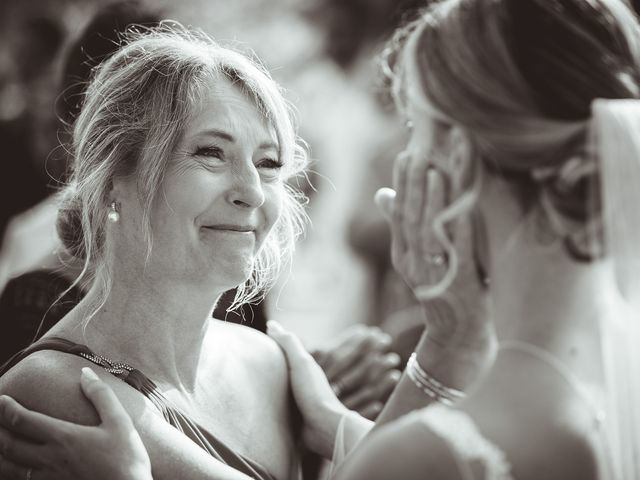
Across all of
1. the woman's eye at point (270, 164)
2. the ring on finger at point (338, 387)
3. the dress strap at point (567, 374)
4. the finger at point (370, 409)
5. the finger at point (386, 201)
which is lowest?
the finger at point (370, 409)

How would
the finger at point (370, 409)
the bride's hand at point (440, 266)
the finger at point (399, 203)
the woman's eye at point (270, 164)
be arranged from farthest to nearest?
the finger at point (370, 409)
the woman's eye at point (270, 164)
the finger at point (399, 203)
the bride's hand at point (440, 266)

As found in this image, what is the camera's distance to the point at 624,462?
152 centimetres

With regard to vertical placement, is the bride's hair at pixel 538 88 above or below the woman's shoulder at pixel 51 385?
above

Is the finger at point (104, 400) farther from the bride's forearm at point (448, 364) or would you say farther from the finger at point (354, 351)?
the finger at point (354, 351)

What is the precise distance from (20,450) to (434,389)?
1.05m

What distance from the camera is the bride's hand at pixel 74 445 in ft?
6.48

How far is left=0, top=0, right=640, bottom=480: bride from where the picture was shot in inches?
57.4

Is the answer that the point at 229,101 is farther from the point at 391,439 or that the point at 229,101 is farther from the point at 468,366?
the point at 391,439

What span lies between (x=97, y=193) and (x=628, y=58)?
1.58m

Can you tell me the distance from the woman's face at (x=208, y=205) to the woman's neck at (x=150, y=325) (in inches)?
2.5

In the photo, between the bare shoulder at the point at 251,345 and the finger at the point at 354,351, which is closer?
the bare shoulder at the point at 251,345

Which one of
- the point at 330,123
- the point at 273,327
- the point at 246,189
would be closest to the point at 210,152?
the point at 246,189

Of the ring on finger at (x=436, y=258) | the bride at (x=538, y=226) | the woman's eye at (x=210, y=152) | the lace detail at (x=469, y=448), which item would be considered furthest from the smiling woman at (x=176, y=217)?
the lace detail at (x=469, y=448)

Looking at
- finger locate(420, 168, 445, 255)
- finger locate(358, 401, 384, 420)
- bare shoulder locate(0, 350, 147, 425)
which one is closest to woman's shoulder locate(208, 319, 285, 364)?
finger locate(358, 401, 384, 420)
